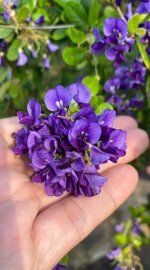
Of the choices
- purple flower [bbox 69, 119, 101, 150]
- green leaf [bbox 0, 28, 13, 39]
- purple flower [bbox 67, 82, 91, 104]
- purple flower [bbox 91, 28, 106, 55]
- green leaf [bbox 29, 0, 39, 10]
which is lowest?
purple flower [bbox 69, 119, 101, 150]

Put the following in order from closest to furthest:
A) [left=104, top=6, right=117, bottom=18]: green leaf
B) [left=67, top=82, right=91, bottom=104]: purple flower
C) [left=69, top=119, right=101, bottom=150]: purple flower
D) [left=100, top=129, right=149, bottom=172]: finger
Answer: [left=69, top=119, right=101, bottom=150]: purple flower, [left=67, top=82, right=91, bottom=104]: purple flower, [left=104, top=6, right=117, bottom=18]: green leaf, [left=100, top=129, right=149, bottom=172]: finger

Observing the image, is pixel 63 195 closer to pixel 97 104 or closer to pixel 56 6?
pixel 97 104

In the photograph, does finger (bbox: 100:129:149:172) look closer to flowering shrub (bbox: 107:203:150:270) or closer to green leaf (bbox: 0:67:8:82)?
flowering shrub (bbox: 107:203:150:270)

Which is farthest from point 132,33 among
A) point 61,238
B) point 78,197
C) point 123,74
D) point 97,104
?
point 61,238

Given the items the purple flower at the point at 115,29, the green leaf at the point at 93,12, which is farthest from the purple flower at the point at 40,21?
the purple flower at the point at 115,29

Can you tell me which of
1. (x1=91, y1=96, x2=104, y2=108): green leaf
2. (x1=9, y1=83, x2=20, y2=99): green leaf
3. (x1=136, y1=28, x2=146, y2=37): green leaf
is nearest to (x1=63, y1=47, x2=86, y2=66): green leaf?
(x1=91, y1=96, x2=104, y2=108): green leaf

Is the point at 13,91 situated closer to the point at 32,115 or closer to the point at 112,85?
the point at 112,85

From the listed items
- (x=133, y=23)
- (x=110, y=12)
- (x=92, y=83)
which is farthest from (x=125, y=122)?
(x=133, y=23)
